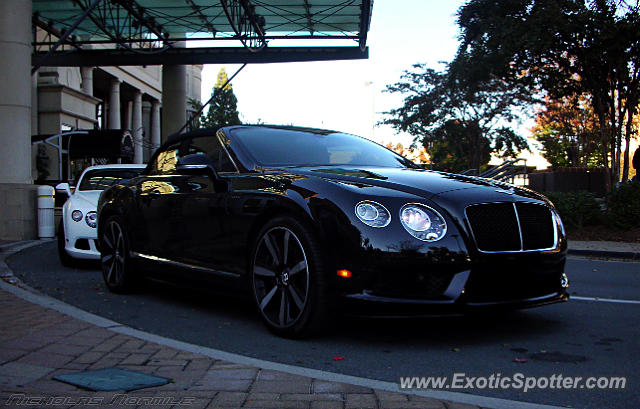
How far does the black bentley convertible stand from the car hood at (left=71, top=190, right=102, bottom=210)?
A: 3.92 metres

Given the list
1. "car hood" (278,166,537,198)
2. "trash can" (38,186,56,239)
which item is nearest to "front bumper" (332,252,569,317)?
"car hood" (278,166,537,198)

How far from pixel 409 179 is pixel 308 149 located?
122 centimetres

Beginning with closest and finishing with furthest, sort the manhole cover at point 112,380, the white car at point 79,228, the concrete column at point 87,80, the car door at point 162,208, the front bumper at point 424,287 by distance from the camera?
the manhole cover at point 112,380 < the front bumper at point 424,287 < the car door at point 162,208 < the white car at point 79,228 < the concrete column at point 87,80

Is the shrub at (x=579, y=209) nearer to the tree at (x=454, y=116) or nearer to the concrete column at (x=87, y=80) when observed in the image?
the tree at (x=454, y=116)

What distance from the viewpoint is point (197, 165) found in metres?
5.60

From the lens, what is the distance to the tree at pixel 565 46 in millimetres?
16641

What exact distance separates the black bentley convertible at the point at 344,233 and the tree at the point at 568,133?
25.1 m

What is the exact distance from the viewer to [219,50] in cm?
2688

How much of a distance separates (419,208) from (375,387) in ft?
4.34

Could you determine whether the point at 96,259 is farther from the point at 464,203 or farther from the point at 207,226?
the point at 464,203

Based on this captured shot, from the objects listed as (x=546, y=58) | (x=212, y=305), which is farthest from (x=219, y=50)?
(x=212, y=305)

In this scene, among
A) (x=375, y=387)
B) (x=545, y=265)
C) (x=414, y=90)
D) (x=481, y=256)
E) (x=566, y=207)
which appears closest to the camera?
(x=375, y=387)

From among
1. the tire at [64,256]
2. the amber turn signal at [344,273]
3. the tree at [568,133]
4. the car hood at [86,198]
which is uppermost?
the tree at [568,133]

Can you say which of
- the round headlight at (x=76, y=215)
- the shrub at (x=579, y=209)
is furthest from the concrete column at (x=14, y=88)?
the shrub at (x=579, y=209)
